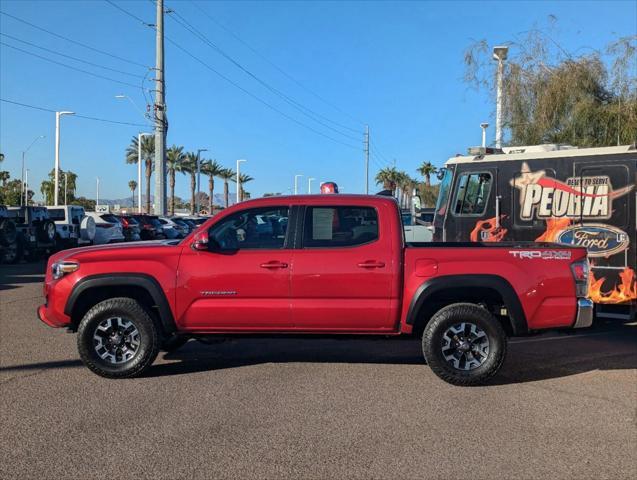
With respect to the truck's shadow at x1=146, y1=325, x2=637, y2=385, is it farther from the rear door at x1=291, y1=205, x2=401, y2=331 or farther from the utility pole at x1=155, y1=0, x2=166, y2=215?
the utility pole at x1=155, y1=0, x2=166, y2=215

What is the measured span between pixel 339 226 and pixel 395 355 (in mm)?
2098

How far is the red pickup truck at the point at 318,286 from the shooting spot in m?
6.00

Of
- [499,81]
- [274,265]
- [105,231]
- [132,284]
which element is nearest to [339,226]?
[274,265]

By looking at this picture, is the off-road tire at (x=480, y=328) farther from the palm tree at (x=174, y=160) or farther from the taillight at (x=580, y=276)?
the palm tree at (x=174, y=160)

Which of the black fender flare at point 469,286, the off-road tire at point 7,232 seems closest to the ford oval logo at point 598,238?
the black fender flare at point 469,286

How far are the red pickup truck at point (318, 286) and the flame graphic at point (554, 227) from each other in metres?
2.96

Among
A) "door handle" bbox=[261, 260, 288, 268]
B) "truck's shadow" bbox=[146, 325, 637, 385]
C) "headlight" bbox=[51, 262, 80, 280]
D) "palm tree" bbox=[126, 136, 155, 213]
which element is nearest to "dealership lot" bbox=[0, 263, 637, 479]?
"truck's shadow" bbox=[146, 325, 637, 385]

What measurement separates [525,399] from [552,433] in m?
0.87

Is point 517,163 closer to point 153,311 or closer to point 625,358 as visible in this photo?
point 625,358

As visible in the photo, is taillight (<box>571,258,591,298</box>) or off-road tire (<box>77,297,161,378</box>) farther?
off-road tire (<box>77,297,161,378</box>)

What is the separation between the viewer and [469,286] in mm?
5984

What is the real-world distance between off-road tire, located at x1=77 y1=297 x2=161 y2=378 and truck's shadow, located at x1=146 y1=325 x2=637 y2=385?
328 millimetres

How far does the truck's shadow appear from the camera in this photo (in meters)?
6.74

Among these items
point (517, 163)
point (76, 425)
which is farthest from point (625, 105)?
point (76, 425)
